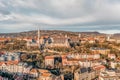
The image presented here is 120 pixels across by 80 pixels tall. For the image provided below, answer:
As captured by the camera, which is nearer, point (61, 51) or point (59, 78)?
point (59, 78)

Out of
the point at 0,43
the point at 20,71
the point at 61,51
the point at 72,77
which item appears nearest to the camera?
the point at 72,77

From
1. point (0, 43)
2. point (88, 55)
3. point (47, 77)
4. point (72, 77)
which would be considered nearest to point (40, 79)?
point (47, 77)

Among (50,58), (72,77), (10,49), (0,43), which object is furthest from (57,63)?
(0,43)

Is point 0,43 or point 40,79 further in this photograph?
point 0,43

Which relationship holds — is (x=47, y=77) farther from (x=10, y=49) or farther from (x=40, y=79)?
(x=10, y=49)

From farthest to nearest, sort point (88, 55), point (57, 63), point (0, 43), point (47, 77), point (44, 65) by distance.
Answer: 1. point (0, 43)
2. point (88, 55)
3. point (57, 63)
4. point (44, 65)
5. point (47, 77)

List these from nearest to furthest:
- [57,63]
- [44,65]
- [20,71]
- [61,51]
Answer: [20,71]
[44,65]
[57,63]
[61,51]

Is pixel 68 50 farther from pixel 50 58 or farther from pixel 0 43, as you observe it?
pixel 0 43

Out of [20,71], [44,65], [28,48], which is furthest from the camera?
[28,48]
